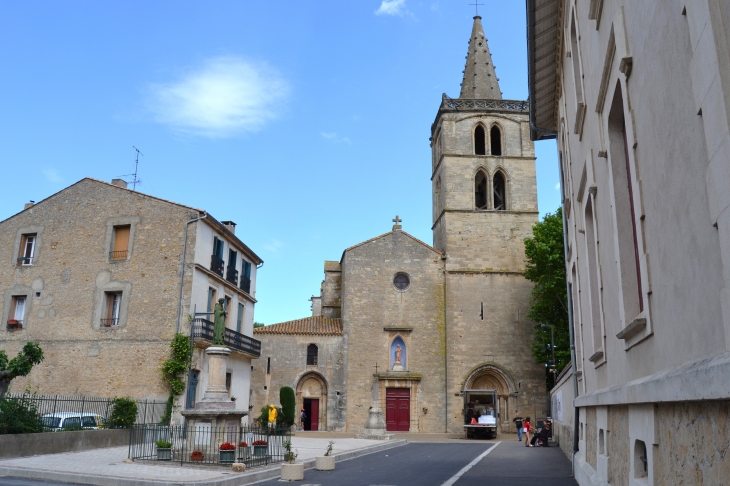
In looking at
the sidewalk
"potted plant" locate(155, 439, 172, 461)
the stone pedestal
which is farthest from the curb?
"potted plant" locate(155, 439, 172, 461)

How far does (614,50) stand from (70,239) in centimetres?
2483

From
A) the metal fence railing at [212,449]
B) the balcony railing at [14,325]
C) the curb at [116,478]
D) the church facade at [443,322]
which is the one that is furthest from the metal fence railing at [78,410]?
the church facade at [443,322]

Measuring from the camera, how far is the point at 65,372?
24.0 metres

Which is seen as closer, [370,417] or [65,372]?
[65,372]

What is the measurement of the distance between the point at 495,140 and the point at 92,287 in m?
26.0

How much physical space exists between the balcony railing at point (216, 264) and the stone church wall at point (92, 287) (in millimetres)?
1799

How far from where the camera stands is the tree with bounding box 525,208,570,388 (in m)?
31.4

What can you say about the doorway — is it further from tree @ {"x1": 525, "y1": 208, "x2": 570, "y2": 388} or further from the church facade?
tree @ {"x1": 525, "y1": 208, "x2": 570, "y2": 388}

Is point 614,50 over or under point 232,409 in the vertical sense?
over

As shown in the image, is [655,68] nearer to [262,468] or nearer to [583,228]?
[583,228]

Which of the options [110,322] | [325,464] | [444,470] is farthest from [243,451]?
[110,322]

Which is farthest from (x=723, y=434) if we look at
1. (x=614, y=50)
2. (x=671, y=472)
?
(x=614, y=50)

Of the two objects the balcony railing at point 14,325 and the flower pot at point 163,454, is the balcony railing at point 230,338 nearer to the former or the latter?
the balcony railing at point 14,325

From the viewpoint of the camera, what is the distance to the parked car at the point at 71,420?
17531 mm
